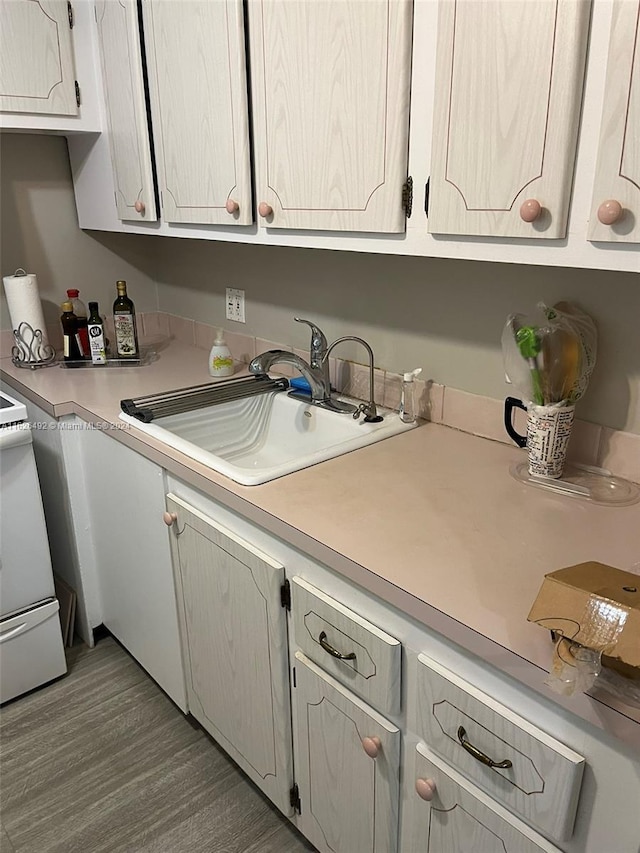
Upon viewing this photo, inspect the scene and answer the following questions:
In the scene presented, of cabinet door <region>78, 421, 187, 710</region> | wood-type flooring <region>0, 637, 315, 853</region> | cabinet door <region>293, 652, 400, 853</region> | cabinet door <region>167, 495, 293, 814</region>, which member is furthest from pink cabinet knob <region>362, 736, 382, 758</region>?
cabinet door <region>78, 421, 187, 710</region>

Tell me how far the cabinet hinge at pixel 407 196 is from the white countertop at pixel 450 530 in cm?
52

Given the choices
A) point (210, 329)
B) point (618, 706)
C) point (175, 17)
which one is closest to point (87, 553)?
point (210, 329)

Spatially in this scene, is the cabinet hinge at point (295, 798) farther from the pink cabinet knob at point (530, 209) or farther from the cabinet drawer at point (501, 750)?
the pink cabinet knob at point (530, 209)

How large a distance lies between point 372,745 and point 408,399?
2.62ft

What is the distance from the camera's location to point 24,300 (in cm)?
216

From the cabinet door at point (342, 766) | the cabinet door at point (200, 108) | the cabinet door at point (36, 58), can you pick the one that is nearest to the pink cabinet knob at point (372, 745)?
the cabinet door at point (342, 766)

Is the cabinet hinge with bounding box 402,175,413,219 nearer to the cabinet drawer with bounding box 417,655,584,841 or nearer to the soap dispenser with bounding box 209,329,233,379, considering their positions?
the cabinet drawer with bounding box 417,655,584,841

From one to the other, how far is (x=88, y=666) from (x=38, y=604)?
0.31m

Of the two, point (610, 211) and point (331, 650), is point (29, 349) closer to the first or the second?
point (331, 650)

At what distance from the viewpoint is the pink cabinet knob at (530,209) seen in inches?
38.8

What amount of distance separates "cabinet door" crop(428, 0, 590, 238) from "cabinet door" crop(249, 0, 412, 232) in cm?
10

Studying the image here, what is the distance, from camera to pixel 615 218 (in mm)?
907

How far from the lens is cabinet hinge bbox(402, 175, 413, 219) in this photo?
1.18 metres

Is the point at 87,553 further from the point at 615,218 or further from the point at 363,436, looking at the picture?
the point at 615,218
